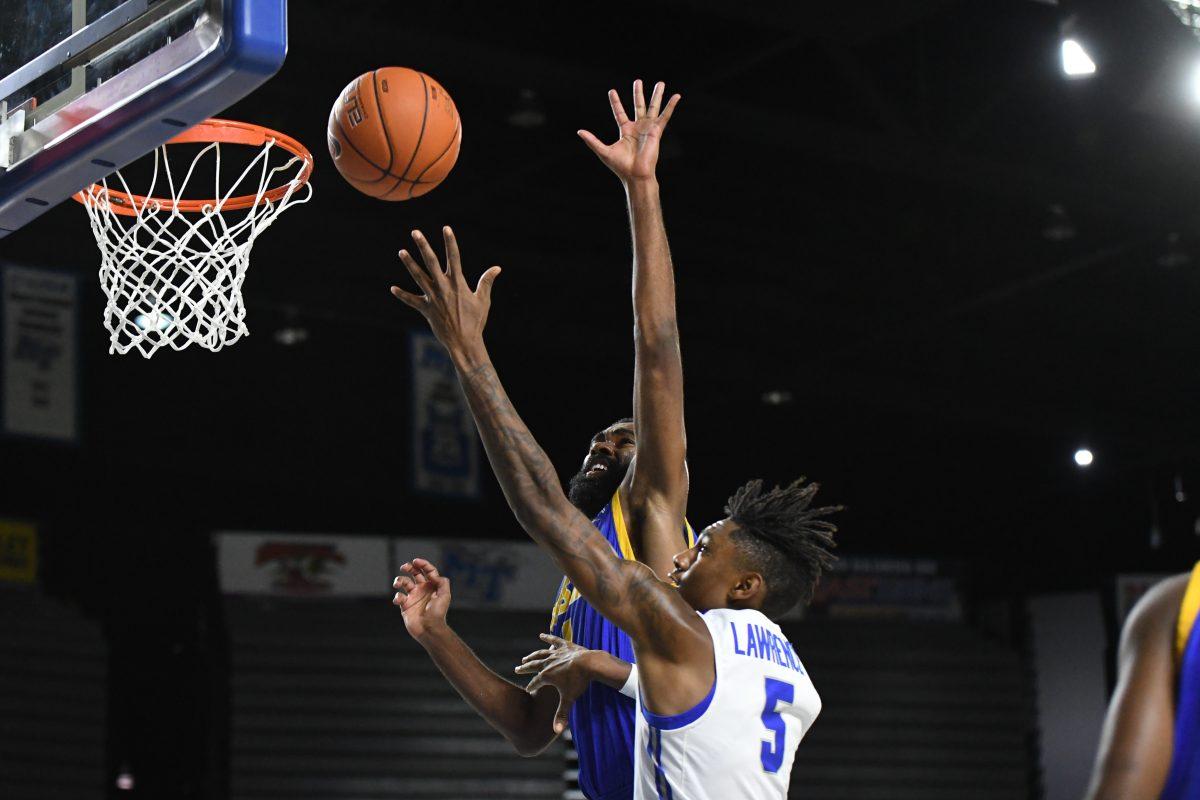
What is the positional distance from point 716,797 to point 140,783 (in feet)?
31.2

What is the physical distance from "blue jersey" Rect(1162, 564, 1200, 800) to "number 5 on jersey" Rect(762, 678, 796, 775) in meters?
1.29

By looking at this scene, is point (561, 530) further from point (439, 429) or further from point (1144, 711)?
point (439, 429)

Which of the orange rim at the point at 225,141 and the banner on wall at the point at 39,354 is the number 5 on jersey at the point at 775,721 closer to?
the orange rim at the point at 225,141

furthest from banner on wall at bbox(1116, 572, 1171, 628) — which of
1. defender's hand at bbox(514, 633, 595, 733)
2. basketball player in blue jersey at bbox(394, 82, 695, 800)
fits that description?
defender's hand at bbox(514, 633, 595, 733)

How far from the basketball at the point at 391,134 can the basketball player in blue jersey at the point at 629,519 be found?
29.0 inches

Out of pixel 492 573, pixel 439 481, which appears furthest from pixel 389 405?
pixel 492 573

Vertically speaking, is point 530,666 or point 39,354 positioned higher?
point 39,354

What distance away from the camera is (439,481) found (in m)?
12.4

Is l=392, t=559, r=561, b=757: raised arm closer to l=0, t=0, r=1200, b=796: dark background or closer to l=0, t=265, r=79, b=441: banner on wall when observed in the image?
l=0, t=0, r=1200, b=796: dark background

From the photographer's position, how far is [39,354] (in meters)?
10.7

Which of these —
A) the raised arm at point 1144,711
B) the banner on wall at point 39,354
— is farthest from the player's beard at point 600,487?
the banner on wall at point 39,354

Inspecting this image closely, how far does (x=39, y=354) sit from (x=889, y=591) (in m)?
8.03

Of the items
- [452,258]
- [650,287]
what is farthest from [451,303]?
[650,287]

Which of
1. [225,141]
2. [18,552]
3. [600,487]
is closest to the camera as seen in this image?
[600,487]
